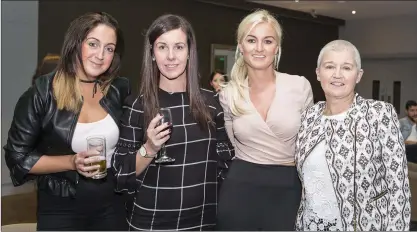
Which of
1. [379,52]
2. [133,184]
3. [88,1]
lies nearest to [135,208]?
[133,184]

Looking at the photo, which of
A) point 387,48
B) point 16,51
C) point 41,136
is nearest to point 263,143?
point 41,136

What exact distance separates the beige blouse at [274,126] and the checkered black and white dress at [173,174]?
178 millimetres

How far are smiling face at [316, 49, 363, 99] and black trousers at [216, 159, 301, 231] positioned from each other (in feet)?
1.49

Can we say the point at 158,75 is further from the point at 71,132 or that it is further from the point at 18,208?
the point at 18,208

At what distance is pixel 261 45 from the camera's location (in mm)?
2113

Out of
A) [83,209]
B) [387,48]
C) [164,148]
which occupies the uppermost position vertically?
[387,48]

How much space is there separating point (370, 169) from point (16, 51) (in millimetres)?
5166

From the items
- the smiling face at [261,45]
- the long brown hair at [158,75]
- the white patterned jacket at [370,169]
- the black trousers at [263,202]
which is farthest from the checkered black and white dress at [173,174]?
A: the white patterned jacket at [370,169]

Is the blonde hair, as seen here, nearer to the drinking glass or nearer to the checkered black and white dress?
the checkered black and white dress

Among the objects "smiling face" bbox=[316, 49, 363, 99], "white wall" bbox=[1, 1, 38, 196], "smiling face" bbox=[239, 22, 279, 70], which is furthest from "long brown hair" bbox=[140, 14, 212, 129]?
"white wall" bbox=[1, 1, 38, 196]

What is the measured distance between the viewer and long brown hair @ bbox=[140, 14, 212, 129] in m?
1.94

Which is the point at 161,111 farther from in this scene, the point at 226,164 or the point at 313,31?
the point at 313,31

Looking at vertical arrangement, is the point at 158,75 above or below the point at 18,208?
above

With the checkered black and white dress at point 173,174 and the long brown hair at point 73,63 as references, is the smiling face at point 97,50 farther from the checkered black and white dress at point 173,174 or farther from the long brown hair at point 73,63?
the checkered black and white dress at point 173,174
